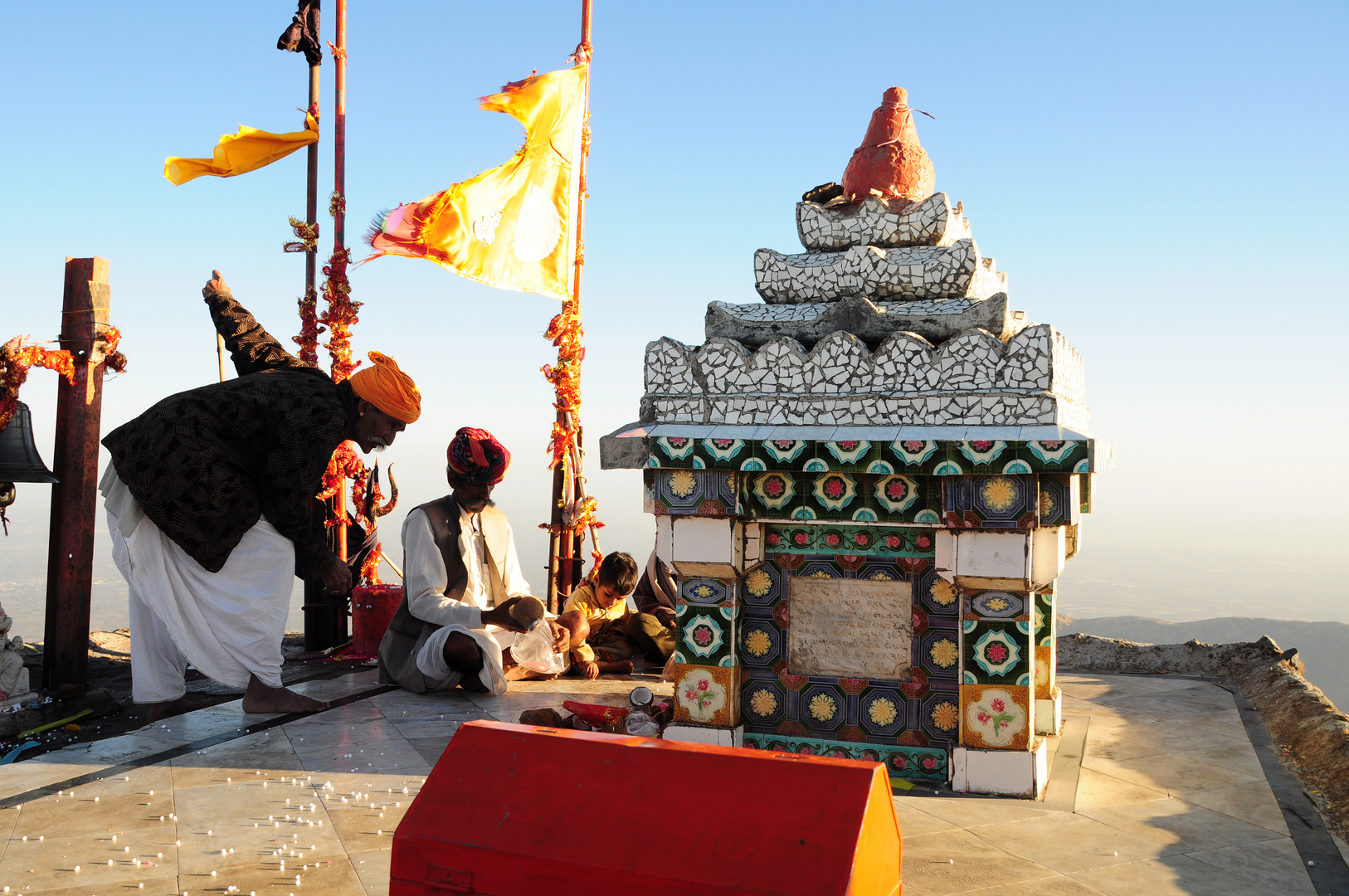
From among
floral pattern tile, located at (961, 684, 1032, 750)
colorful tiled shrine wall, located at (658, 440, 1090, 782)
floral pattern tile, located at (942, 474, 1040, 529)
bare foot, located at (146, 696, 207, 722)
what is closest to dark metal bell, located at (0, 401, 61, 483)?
bare foot, located at (146, 696, 207, 722)

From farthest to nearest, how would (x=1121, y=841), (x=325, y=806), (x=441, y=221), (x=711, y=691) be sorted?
(x=441, y=221)
(x=711, y=691)
(x=325, y=806)
(x=1121, y=841)

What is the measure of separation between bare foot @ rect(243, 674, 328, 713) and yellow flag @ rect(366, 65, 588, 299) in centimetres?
345

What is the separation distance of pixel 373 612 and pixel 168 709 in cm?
190

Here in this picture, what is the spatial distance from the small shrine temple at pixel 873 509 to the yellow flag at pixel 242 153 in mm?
4716

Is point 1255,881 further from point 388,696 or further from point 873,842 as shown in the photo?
point 388,696

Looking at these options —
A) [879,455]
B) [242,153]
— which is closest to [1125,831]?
[879,455]

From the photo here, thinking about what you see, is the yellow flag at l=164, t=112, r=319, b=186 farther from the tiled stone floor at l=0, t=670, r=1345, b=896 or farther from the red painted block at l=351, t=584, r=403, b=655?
the tiled stone floor at l=0, t=670, r=1345, b=896

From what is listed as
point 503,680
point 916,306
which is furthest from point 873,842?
point 503,680

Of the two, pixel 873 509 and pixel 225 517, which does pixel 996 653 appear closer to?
pixel 873 509

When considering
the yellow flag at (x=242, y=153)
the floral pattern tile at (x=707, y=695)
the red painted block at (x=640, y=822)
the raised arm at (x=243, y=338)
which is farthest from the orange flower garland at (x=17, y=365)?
the red painted block at (x=640, y=822)

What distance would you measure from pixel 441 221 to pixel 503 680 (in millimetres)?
3508

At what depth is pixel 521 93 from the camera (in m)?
7.76

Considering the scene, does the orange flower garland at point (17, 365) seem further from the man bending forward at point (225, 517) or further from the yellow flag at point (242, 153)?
the yellow flag at point (242, 153)

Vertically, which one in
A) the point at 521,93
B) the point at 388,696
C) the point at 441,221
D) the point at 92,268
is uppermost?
the point at 521,93
